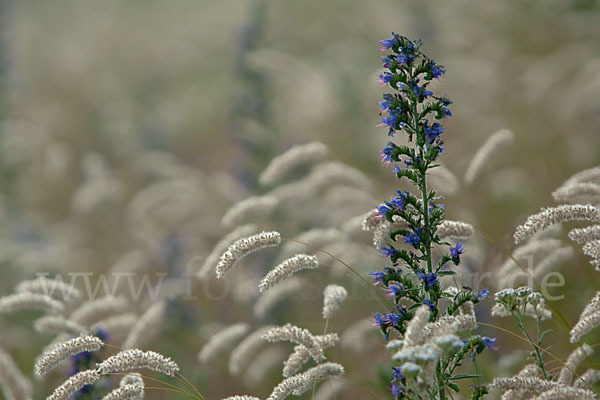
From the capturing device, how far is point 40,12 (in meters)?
21.6

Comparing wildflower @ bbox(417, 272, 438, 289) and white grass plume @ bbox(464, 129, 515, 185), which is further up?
white grass plume @ bbox(464, 129, 515, 185)

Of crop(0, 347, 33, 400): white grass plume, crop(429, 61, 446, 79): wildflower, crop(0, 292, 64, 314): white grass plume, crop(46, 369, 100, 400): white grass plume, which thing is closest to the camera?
crop(46, 369, 100, 400): white grass plume

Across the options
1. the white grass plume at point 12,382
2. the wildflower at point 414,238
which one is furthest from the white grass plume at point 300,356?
the white grass plume at point 12,382

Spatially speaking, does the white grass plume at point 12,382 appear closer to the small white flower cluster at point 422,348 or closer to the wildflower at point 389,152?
the small white flower cluster at point 422,348

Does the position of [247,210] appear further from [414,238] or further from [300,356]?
[414,238]

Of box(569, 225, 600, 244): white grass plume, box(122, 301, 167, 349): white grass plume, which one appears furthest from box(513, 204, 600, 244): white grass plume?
box(122, 301, 167, 349): white grass plume

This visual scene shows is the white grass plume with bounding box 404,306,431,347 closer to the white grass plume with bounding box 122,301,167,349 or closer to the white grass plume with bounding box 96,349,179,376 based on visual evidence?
the white grass plume with bounding box 96,349,179,376

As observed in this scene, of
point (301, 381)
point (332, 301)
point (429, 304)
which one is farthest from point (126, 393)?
point (429, 304)

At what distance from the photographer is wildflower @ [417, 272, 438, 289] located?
276 cm

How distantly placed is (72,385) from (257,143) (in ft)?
14.8

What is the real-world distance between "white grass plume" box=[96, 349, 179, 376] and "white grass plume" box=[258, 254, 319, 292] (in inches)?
24.9

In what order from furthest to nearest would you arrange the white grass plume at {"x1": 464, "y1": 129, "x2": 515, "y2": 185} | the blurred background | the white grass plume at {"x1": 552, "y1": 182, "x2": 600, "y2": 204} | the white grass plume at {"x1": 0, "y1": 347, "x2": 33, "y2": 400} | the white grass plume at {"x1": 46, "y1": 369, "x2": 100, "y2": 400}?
the blurred background → the white grass plume at {"x1": 464, "y1": 129, "x2": 515, "y2": 185} → the white grass plume at {"x1": 0, "y1": 347, "x2": 33, "y2": 400} → the white grass plume at {"x1": 552, "y1": 182, "x2": 600, "y2": 204} → the white grass plume at {"x1": 46, "y1": 369, "x2": 100, "y2": 400}

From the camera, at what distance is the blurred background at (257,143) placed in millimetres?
5852

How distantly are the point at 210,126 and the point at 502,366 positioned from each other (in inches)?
414
